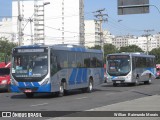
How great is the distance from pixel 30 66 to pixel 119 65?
53.5 ft

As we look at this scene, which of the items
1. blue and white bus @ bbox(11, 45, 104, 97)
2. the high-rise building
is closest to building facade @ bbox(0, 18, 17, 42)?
the high-rise building

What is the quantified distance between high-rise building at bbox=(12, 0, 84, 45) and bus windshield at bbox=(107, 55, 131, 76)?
3356 inches

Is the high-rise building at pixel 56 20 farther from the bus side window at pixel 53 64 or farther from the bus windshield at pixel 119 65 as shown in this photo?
the bus side window at pixel 53 64

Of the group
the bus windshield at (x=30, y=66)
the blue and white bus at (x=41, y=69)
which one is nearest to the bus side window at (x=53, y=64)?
the blue and white bus at (x=41, y=69)

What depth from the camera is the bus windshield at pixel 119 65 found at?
38562 millimetres

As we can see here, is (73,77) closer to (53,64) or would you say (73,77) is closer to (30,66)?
(53,64)

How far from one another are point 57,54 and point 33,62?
1.60 metres

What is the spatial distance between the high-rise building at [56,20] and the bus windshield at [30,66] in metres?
100

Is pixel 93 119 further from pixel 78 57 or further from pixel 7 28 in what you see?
pixel 7 28

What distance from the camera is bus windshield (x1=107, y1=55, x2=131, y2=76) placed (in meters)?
38.6

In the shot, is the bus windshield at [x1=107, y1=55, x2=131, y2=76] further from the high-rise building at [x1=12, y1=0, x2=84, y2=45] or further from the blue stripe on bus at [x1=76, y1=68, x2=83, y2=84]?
the high-rise building at [x1=12, y1=0, x2=84, y2=45]

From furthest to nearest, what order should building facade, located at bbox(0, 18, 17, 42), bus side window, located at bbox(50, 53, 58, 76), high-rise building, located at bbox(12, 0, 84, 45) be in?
building facade, located at bbox(0, 18, 17, 42)
high-rise building, located at bbox(12, 0, 84, 45)
bus side window, located at bbox(50, 53, 58, 76)

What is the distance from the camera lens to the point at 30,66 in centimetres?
2377

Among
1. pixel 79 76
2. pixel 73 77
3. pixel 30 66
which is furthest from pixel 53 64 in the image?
pixel 79 76
